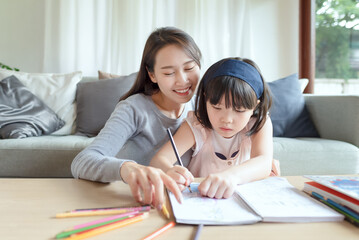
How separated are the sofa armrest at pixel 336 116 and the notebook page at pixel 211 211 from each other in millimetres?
1690

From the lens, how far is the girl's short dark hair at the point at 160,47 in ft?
3.63

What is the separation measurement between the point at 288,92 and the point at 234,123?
4.90ft

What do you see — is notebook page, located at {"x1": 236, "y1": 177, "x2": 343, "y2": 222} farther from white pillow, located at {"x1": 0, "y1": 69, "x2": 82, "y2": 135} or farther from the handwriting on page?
white pillow, located at {"x1": 0, "y1": 69, "x2": 82, "y2": 135}

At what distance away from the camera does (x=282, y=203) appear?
2.07ft

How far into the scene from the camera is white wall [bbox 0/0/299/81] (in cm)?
313

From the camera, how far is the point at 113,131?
0.98 metres

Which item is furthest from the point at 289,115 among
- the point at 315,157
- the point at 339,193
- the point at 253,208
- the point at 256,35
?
the point at 253,208

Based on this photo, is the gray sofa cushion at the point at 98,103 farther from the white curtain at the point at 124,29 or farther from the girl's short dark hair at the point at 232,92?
the girl's short dark hair at the point at 232,92

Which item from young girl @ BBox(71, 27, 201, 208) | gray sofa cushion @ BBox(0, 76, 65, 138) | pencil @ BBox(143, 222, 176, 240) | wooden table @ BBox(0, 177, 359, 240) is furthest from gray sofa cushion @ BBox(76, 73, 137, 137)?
pencil @ BBox(143, 222, 176, 240)

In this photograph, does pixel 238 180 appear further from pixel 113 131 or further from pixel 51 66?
pixel 51 66

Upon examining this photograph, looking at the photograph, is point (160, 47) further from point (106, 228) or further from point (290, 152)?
point (290, 152)

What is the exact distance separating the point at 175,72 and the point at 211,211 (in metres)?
0.62

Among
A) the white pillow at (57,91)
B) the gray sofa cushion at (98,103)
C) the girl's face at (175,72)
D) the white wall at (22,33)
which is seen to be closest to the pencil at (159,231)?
the girl's face at (175,72)

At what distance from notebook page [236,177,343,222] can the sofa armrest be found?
4.92ft
